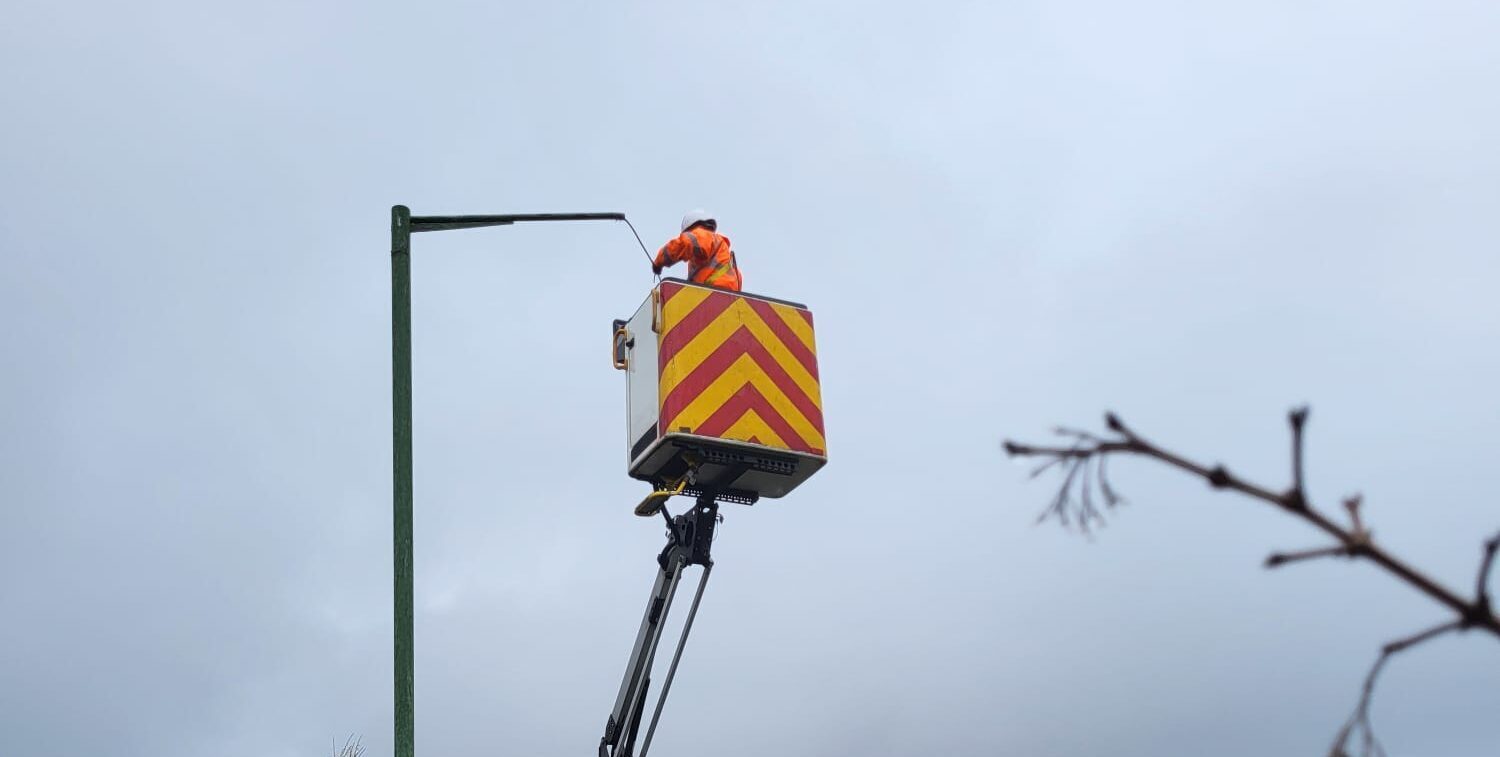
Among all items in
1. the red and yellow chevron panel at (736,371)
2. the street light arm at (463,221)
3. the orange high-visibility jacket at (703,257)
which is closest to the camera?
the street light arm at (463,221)

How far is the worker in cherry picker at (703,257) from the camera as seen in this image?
8.88 m

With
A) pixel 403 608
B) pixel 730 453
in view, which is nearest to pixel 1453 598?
pixel 403 608

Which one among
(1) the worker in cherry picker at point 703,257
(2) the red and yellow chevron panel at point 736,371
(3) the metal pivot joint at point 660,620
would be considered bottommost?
(3) the metal pivot joint at point 660,620

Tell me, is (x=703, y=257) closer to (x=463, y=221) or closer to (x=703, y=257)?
(x=703, y=257)

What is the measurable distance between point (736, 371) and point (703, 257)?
3.39 feet

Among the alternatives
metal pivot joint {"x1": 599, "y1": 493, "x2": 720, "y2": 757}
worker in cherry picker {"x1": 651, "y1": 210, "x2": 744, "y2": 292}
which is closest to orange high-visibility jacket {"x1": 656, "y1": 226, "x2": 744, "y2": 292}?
worker in cherry picker {"x1": 651, "y1": 210, "x2": 744, "y2": 292}

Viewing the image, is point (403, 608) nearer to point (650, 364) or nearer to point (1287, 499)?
point (650, 364)

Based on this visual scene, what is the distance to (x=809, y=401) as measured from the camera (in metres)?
8.51

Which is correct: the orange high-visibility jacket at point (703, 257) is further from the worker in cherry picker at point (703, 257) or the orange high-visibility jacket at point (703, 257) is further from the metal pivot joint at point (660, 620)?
the metal pivot joint at point (660, 620)

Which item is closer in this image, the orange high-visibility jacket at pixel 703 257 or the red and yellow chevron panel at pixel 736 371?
the red and yellow chevron panel at pixel 736 371

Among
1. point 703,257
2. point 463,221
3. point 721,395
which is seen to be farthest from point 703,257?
point 463,221

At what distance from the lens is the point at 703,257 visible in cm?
895

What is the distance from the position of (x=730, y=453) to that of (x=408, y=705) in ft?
9.18

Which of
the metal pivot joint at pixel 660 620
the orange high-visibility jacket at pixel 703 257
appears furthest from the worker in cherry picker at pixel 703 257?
the metal pivot joint at pixel 660 620
